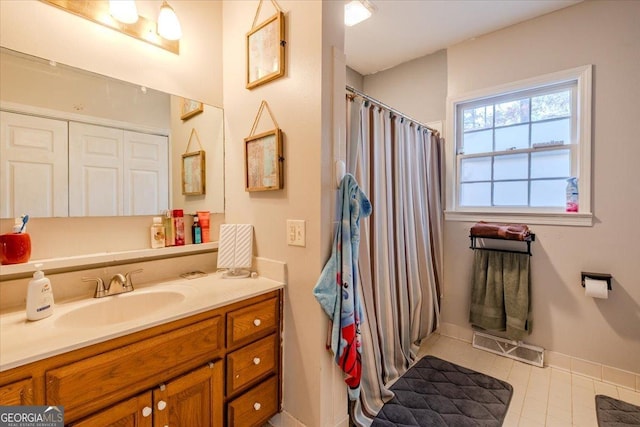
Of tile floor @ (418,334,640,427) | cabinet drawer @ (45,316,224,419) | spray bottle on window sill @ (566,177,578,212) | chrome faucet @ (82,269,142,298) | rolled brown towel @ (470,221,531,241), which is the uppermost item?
spray bottle on window sill @ (566,177,578,212)

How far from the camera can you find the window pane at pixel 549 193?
2131 mm

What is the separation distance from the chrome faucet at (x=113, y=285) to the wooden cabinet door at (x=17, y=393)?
1.71 ft

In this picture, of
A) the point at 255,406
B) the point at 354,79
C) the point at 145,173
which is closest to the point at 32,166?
the point at 145,173

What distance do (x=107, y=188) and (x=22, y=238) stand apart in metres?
0.38

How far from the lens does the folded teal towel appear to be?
85.4 inches

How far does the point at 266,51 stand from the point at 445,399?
91.3 inches

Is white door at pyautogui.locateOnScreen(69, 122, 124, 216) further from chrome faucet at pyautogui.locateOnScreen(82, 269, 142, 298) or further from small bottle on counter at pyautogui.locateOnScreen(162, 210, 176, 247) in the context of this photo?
chrome faucet at pyautogui.locateOnScreen(82, 269, 142, 298)

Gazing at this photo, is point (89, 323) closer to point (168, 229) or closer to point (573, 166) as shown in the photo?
point (168, 229)

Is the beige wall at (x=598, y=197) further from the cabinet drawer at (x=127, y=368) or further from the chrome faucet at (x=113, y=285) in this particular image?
the chrome faucet at (x=113, y=285)

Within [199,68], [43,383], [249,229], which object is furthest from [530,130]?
[43,383]

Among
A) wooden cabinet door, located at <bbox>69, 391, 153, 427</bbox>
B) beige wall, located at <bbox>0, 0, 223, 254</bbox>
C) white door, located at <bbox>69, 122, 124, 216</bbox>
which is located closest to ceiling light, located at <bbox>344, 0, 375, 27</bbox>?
beige wall, located at <bbox>0, 0, 223, 254</bbox>

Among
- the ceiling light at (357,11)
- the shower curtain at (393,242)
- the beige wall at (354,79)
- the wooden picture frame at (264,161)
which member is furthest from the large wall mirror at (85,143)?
the beige wall at (354,79)

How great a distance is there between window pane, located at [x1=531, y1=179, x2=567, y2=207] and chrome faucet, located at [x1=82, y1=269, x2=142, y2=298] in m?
2.79

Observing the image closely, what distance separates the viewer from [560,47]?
207 centimetres
